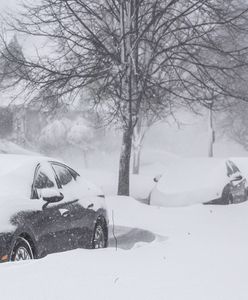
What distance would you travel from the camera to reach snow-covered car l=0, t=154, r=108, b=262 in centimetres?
561

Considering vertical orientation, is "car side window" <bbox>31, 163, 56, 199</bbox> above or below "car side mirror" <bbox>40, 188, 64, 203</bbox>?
above

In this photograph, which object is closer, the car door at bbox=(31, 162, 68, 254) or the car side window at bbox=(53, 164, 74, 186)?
the car door at bbox=(31, 162, 68, 254)

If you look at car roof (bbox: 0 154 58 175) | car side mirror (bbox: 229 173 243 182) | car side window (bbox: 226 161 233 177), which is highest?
car roof (bbox: 0 154 58 175)

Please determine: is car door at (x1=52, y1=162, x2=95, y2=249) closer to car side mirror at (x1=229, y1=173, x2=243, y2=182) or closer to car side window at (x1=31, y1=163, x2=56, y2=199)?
car side window at (x1=31, y1=163, x2=56, y2=199)

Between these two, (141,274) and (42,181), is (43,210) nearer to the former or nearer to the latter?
(42,181)

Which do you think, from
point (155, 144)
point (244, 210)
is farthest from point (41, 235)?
point (155, 144)

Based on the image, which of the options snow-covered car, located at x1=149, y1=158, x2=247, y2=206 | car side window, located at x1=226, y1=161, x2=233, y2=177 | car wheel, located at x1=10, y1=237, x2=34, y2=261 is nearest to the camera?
car wheel, located at x1=10, y1=237, x2=34, y2=261

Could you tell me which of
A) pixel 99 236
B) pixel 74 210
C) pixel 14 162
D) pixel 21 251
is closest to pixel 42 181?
pixel 14 162

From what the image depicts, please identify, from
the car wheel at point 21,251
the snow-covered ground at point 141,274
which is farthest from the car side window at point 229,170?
the car wheel at point 21,251

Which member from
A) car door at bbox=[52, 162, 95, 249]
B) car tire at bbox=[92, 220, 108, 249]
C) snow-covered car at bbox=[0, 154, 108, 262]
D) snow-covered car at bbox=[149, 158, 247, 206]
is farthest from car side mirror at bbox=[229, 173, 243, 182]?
car door at bbox=[52, 162, 95, 249]

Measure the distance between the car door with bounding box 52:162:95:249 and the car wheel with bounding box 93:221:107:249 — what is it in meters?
0.28

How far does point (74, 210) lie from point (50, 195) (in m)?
0.97

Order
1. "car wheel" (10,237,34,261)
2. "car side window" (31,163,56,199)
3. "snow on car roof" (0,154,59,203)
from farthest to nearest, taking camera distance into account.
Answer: "car side window" (31,163,56,199) → "snow on car roof" (0,154,59,203) → "car wheel" (10,237,34,261)

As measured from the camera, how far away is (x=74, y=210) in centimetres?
722
